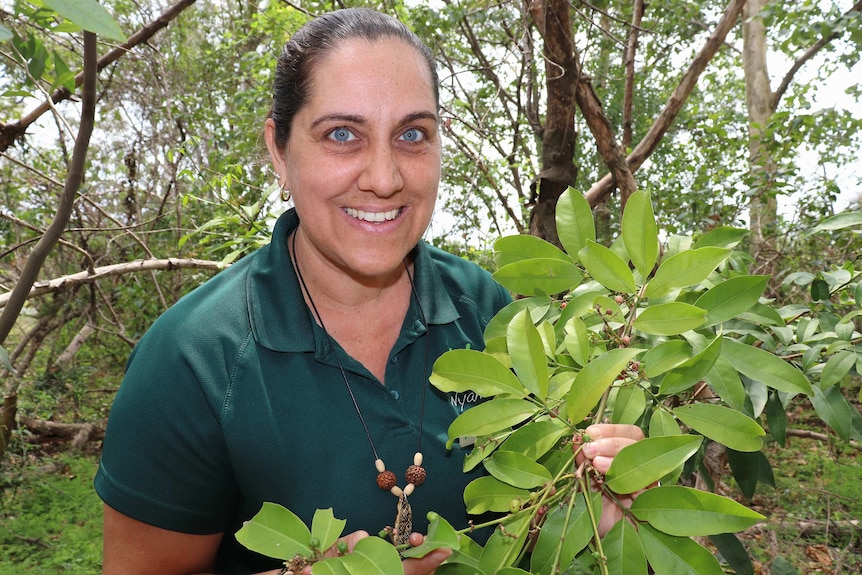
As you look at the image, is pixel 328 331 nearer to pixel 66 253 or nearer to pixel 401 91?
pixel 401 91

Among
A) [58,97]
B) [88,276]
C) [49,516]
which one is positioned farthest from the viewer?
[49,516]

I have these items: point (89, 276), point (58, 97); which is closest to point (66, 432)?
point (89, 276)

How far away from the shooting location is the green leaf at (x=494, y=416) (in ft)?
2.67

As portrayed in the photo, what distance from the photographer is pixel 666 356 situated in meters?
0.80

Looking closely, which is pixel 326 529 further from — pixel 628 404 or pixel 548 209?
pixel 548 209

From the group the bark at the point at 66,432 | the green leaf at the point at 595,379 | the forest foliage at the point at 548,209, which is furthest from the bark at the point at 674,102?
the bark at the point at 66,432

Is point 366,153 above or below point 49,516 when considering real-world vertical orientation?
above

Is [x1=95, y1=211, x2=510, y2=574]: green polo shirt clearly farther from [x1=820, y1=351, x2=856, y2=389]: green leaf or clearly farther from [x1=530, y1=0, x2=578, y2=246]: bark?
[x1=530, y1=0, x2=578, y2=246]: bark

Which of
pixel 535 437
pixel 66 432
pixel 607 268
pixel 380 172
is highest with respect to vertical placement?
pixel 380 172

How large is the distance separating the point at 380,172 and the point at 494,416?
48 cm

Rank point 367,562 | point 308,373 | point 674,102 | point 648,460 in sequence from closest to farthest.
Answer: point 367,562 < point 648,460 < point 308,373 < point 674,102

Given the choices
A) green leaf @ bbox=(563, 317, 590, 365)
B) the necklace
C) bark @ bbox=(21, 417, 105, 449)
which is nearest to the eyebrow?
the necklace

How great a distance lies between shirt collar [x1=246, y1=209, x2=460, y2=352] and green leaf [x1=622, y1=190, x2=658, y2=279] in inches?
20.9

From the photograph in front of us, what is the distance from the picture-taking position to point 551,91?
2.38 metres
